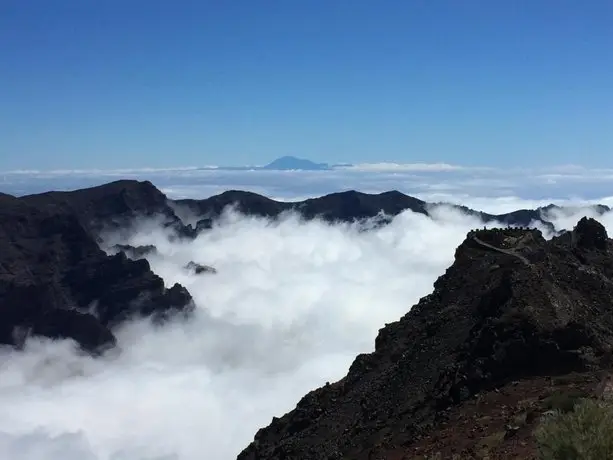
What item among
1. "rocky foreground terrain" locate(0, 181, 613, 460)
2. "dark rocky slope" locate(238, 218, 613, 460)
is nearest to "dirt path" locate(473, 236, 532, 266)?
"rocky foreground terrain" locate(0, 181, 613, 460)

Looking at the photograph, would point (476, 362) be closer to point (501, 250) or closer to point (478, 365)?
point (478, 365)

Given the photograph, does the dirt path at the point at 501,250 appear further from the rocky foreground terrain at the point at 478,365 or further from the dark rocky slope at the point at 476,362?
the dark rocky slope at the point at 476,362

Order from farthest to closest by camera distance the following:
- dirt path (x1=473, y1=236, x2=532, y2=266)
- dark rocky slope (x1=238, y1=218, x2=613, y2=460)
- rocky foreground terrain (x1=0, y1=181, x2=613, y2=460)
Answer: dirt path (x1=473, y1=236, x2=532, y2=266)
dark rocky slope (x1=238, y1=218, x2=613, y2=460)
rocky foreground terrain (x1=0, y1=181, x2=613, y2=460)

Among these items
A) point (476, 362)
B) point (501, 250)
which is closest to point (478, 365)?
point (476, 362)

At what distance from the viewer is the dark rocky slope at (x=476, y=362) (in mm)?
26781

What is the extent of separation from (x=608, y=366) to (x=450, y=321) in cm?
1369

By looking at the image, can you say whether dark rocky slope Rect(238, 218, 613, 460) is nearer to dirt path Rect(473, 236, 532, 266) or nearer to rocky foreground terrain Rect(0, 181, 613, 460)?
rocky foreground terrain Rect(0, 181, 613, 460)

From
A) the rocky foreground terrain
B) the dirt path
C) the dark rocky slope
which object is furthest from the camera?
the dirt path

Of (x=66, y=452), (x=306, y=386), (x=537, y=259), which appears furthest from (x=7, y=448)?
(x=537, y=259)

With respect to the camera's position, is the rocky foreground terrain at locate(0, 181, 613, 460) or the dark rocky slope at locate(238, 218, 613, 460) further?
the dark rocky slope at locate(238, 218, 613, 460)

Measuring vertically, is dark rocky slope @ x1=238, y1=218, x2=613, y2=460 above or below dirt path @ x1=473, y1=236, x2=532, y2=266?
below

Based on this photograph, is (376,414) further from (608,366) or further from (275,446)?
(608,366)

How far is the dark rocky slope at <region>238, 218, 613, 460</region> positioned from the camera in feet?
87.9

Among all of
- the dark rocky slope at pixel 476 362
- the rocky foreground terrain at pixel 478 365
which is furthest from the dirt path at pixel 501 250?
the dark rocky slope at pixel 476 362
